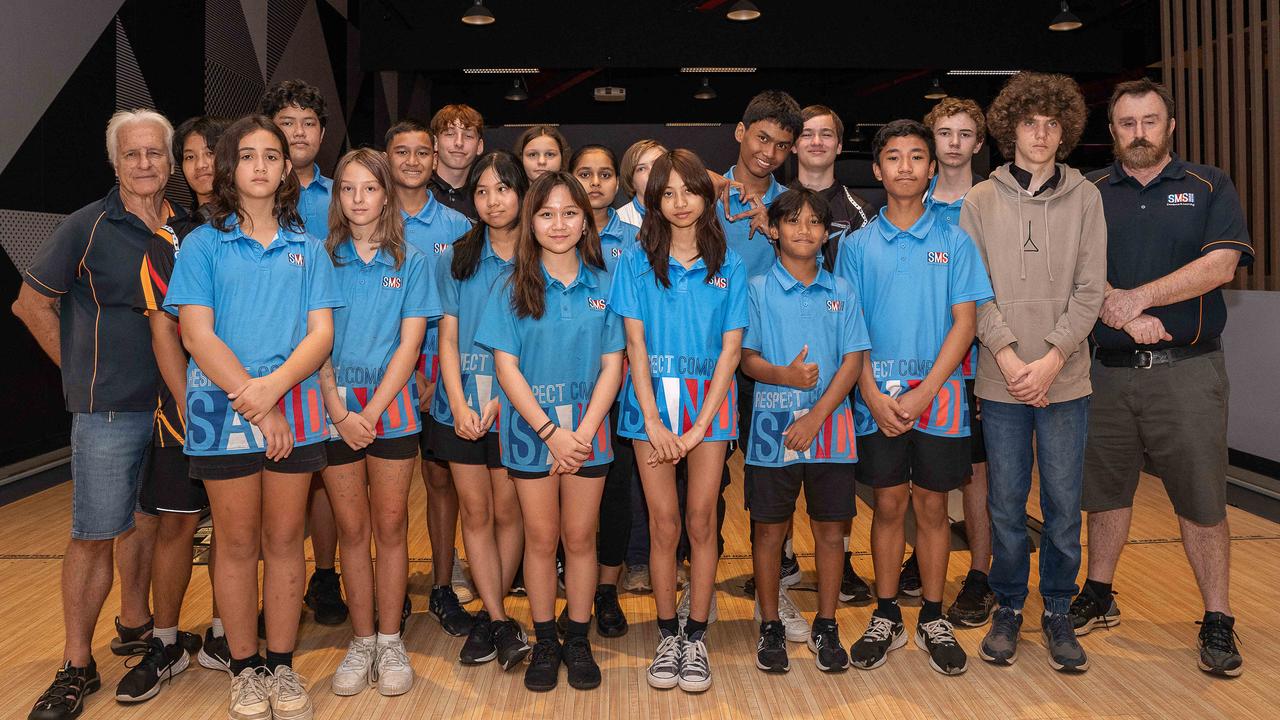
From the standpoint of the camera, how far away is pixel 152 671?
2.53 m

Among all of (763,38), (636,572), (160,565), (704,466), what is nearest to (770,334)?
(704,466)

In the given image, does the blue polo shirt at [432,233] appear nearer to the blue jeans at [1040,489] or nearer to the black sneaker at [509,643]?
the black sneaker at [509,643]

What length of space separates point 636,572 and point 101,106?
438 centimetres

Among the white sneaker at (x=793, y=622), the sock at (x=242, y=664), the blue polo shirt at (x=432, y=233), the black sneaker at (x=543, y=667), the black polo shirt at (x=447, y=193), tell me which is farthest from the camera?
the black polo shirt at (x=447, y=193)

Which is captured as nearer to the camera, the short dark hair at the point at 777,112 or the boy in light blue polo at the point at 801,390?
the boy in light blue polo at the point at 801,390

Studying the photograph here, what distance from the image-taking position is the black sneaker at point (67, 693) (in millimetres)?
Result: 2354

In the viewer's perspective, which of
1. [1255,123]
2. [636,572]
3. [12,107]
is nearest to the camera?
[636,572]

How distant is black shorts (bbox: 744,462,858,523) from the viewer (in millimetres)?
2613

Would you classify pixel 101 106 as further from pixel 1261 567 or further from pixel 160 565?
pixel 1261 567

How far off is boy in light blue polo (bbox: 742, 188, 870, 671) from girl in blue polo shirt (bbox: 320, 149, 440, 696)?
945 mm

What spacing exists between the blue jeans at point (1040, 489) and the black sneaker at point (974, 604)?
7.9 inches

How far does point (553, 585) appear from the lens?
2.59 meters


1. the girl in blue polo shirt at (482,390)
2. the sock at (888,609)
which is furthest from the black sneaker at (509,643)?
the sock at (888,609)

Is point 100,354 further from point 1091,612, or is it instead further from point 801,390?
point 1091,612
